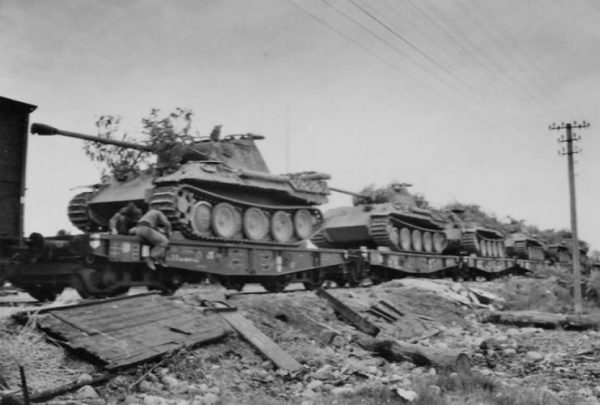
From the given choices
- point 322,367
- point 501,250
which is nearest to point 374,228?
point 322,367

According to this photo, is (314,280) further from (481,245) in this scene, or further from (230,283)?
(481,245)

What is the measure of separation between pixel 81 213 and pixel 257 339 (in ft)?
22.5

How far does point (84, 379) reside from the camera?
5867 mm

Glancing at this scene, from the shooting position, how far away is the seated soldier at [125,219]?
12375 millimetres

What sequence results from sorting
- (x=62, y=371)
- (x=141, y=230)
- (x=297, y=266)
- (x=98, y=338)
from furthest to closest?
(x=297, y=266), (x=141, y=230), (x=98, y=338), (x=62, y=371)

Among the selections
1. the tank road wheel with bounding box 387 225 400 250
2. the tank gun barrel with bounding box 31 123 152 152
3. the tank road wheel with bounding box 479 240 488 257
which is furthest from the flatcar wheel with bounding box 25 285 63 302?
the tank road wheel with bounding box 479 240 488 257

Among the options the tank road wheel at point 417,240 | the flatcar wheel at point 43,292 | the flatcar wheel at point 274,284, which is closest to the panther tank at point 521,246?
the tank road wheel at point 417,240

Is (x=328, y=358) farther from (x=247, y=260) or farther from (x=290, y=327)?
(x=247, y=260)

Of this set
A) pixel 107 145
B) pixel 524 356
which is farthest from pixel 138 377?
pixel 107 145

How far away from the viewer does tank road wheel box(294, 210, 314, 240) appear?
16.3 meters

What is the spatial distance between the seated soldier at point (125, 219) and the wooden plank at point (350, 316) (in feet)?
12.4

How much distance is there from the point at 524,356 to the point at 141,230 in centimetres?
639

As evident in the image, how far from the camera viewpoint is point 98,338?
6.75 metres

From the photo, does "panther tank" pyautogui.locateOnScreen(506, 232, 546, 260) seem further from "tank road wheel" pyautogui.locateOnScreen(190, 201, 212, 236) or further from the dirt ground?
"tank road wheel" pyautogui.locateOnScreen(190, 201, 212, 236)
